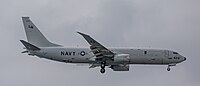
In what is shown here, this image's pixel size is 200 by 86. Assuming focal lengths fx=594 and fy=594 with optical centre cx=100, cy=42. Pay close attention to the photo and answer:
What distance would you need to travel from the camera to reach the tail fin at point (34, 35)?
87812 mm

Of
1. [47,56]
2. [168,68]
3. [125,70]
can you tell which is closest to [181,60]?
[168,68]

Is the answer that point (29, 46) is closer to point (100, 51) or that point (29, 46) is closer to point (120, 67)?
point (100, 51)

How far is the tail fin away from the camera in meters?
87.8

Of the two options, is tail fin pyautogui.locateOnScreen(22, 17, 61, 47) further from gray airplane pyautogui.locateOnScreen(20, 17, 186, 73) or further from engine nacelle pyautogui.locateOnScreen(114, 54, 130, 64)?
engine nacelle pyautogui.locateOnScreen(114, 54, 130, 64)

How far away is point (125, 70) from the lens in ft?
284

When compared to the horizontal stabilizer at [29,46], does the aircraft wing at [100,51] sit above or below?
below

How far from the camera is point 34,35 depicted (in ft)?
294

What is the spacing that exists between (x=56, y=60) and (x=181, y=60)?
59.5 feet

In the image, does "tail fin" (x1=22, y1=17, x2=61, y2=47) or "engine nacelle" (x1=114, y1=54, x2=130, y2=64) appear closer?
"engine nacelle" (x1=114, y1=54, x2=130, y2=64)

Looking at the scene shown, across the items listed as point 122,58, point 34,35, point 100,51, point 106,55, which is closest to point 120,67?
point 106,55

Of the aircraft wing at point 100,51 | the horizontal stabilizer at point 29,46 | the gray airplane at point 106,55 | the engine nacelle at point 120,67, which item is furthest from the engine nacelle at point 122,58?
the horizontal stabilizer at point 29,46

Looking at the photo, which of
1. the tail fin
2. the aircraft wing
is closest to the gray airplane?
the aircraft wing

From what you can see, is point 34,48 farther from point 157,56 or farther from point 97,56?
point 157,56

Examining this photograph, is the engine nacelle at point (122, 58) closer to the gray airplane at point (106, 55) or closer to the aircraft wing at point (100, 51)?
the gray airplane at point (106, 55)
